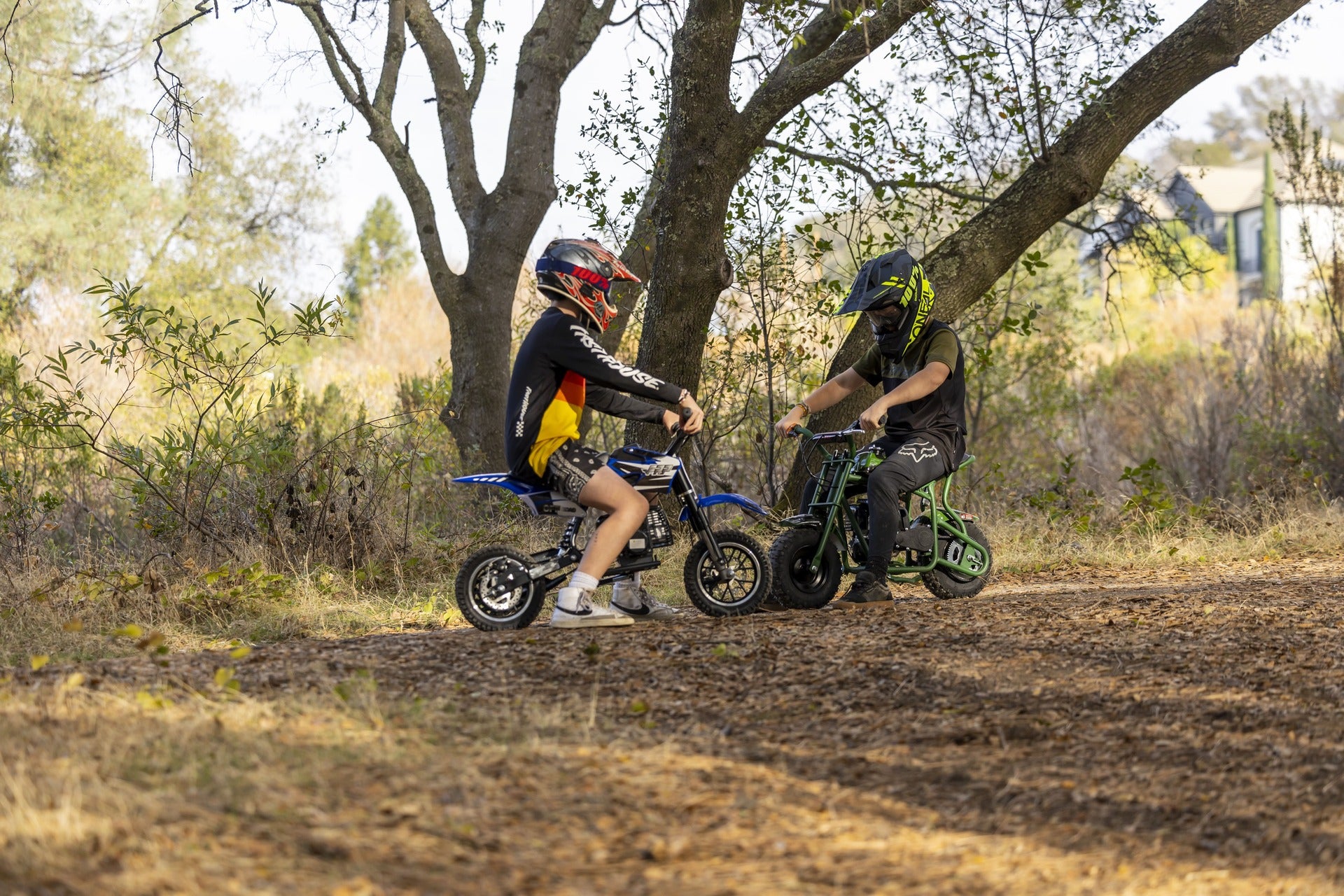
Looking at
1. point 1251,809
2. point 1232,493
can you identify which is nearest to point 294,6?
point 1232,493

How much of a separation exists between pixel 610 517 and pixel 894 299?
2.10m

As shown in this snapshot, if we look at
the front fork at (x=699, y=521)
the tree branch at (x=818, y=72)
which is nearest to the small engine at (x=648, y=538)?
the front fork at (x=699, y=521)

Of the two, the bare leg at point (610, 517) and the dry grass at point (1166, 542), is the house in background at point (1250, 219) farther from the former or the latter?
the bare leg at point (610, 517)

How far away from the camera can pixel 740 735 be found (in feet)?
14.9

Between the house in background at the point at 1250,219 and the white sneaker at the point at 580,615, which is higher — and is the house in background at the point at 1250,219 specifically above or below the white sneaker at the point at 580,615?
above

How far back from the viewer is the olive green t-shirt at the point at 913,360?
748 centimetres

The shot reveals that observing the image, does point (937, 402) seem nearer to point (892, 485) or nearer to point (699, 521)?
point (892, 485)

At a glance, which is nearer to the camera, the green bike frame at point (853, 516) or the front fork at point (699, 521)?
the front fork at point (699, 521)

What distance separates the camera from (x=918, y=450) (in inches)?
290

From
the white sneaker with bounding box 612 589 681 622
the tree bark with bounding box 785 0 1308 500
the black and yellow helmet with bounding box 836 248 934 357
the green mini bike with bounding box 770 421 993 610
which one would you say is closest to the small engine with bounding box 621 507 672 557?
the white sneaker with bounding box 612 589 681 622

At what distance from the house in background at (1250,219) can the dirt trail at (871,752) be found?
25.8 feet

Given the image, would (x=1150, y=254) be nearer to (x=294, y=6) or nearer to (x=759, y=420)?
(x=759, y=420)

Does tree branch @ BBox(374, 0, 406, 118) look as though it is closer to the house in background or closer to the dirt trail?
the house in background

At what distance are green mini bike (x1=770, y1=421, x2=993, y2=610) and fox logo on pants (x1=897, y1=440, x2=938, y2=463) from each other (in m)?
0.20
